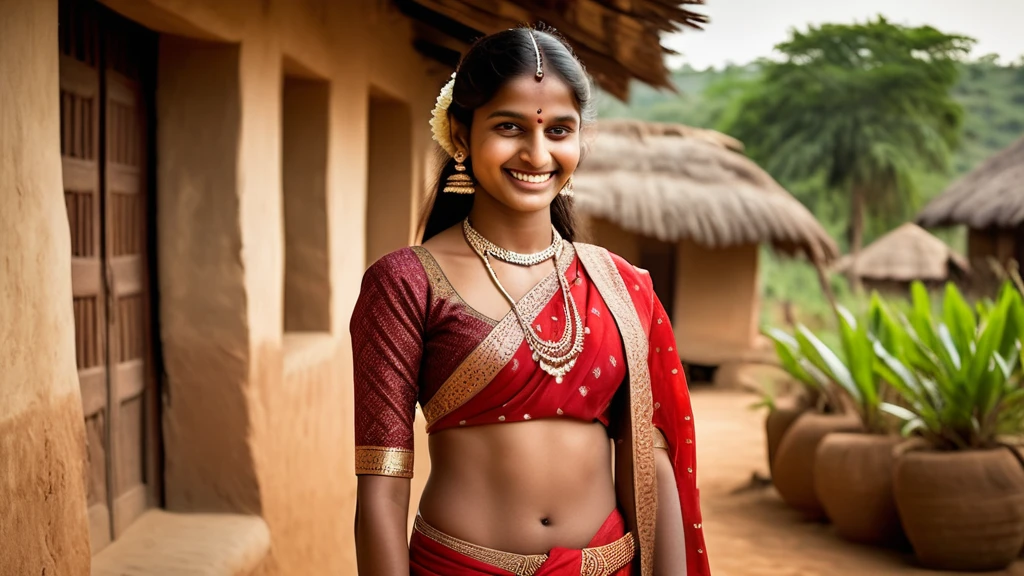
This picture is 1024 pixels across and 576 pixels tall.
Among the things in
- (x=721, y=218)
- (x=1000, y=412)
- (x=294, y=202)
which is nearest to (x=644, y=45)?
(x=294, y=202)

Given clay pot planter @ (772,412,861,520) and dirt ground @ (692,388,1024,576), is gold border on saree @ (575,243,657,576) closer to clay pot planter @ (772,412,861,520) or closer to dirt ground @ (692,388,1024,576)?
dirt ground @ (692,388,1024,576)

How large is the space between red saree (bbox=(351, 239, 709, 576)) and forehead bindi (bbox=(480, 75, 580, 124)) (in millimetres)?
286

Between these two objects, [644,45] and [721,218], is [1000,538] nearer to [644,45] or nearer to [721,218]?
[644,45]

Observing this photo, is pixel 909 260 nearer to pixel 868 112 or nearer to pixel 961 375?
pixel 868 112

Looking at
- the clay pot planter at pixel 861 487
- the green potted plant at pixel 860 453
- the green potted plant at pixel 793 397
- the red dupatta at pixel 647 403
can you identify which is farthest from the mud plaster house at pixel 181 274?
the green potted plant at pixel 793 397

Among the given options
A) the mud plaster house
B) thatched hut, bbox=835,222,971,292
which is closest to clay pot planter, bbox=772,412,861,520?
the mud plaster house

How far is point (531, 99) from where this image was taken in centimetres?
189

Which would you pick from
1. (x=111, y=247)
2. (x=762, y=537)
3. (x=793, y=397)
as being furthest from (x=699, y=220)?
(x=111, y=247)

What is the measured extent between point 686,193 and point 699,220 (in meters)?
0.48

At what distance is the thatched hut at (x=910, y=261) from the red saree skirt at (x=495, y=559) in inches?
687

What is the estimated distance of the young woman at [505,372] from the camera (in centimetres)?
186

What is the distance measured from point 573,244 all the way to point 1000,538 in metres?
3.93

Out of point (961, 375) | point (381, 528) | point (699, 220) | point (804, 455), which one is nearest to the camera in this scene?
point (381, 528)

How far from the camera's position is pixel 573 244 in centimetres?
→ 213
